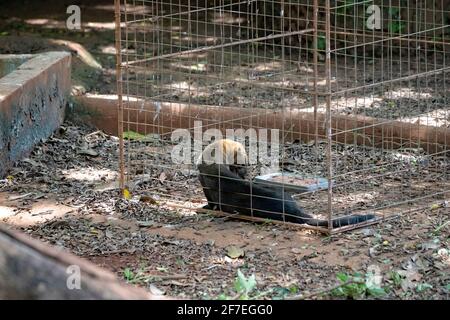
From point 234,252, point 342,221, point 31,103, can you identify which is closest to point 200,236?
point 234,252

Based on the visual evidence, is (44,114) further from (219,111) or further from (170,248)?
(170,248)

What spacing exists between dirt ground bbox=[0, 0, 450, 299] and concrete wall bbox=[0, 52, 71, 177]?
132mm

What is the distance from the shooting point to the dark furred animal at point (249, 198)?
6413 millimetres

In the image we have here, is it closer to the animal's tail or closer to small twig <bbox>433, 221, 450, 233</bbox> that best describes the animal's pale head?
the animal's tail

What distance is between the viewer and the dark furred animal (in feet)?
21.0

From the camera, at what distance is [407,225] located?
6.32 metres

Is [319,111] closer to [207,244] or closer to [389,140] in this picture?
[389,140]

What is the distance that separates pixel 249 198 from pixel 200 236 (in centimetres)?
51

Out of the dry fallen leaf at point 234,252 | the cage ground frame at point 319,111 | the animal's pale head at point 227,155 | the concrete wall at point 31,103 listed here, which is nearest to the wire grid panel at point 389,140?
the cage ground frame at point 319,111

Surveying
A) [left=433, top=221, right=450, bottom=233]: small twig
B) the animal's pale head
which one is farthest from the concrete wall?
[left=433, top=221, right=450, bottom=233]: small twig

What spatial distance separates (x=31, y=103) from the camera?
317 inches

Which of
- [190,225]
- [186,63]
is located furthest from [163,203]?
[186,63]

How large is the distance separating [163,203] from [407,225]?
5.99 feet

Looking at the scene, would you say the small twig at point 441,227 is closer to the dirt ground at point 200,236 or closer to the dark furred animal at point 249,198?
the dirt ground at point 200,236
